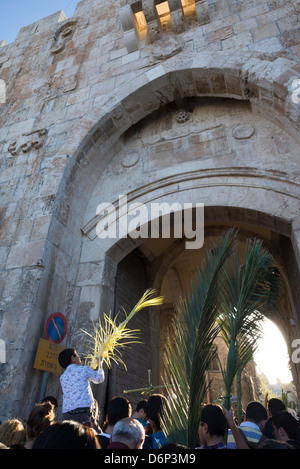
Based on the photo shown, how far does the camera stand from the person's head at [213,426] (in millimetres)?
1849

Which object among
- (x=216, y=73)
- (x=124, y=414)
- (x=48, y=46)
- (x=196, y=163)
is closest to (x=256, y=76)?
(x=216, y=73)

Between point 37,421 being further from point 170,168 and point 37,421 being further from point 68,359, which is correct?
point 170,168

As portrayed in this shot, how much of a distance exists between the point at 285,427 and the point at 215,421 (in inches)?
24.4

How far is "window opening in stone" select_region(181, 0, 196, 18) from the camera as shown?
5.96 metres

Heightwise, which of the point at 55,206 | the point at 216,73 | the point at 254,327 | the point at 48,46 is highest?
the point at 48,46

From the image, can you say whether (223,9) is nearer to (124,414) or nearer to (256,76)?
(256,76)

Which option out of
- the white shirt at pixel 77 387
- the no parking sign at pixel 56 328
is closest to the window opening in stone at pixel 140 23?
the no parking sign at pixel 56 328

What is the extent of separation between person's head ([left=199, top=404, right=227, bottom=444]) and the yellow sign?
2542 millimetres

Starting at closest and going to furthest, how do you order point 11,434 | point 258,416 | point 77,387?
point 11,434 → point 77,387 → point 258,416

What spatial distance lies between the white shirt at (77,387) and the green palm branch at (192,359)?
0.89 meters

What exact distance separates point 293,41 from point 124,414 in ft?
17.1

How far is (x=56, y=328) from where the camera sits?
4.11m

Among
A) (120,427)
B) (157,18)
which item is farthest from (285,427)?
(157,18)
